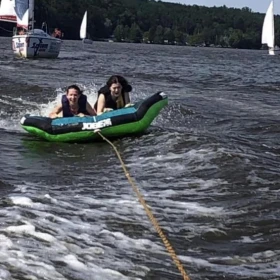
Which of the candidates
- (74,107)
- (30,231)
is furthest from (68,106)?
(30,231)

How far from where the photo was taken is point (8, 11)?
118 ft

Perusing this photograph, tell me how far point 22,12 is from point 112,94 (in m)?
24.8

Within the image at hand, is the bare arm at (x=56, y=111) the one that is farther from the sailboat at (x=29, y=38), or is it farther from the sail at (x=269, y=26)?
the sail at (x=269, y=26)

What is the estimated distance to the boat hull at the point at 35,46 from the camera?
107 feet

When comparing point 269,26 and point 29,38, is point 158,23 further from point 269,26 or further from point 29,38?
point 29,38

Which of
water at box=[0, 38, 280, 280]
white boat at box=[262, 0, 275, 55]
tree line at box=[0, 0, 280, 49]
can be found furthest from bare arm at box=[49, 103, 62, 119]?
tree line at box=[0, 0, 280, 49]

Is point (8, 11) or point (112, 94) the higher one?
point (8, 11)

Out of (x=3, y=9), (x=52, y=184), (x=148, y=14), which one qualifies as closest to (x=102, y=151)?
(x=52, y=184)

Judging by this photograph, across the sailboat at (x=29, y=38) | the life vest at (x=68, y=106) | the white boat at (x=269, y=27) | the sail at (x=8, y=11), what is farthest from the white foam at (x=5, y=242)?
the white boat at (x=269, y=27)

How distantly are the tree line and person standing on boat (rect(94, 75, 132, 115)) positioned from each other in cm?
8580

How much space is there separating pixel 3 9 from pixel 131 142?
2815cm

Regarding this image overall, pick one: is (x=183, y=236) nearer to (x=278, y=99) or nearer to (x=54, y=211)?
(x=54, y=211)

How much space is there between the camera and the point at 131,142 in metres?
10.2

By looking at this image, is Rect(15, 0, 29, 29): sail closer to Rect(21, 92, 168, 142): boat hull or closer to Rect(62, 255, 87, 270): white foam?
Rect(21, 92, 168, 142): boat hull
